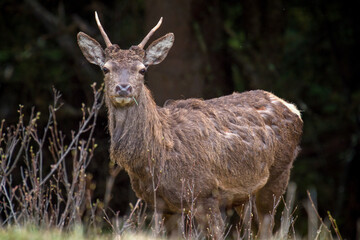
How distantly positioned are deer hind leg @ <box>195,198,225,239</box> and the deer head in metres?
1.29

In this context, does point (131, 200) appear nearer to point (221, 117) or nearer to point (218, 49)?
point (218, 49)

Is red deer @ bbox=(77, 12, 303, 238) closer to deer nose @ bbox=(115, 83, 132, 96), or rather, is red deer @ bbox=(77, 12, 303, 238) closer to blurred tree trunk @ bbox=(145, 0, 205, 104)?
deer nose @ bbox=(115, 83, 132, 96)

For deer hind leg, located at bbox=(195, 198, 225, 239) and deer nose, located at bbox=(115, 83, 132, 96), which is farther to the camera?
deer hind leg, located at bbox=(195, 198, 225, 239)

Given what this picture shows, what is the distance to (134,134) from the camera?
6.89 m

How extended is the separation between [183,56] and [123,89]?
534cm

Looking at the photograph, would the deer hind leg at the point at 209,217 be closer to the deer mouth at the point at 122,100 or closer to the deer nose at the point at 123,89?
the deer mouth at the point at 122,100

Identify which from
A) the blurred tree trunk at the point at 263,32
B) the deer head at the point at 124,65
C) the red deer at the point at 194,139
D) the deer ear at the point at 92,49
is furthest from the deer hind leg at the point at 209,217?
the blurred tree trunk at the point at 263,32

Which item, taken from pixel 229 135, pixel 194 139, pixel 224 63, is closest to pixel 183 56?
pixel 224 63

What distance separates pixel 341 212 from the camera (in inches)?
554

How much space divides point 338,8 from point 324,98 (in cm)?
202

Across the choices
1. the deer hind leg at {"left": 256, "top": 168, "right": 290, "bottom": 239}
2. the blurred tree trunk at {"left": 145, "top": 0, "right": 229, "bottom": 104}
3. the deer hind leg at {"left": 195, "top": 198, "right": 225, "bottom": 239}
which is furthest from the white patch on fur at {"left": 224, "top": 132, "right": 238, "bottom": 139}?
the blurred tree trunk at {"left": 145, "top": 0, "right": 229, "bottom": 104}

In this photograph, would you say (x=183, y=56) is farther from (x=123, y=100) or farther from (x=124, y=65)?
(x=123, y=100)

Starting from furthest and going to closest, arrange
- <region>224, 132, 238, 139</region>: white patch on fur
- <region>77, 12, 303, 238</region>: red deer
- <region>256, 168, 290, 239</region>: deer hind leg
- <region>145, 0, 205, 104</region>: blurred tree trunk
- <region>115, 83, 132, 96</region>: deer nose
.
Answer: <region>145, 0, 205, 104</region>: blurred tree trunk
<region>256, 168, 290, 239</region>: deer hind leg
<region>224, 132, 238, 139</region>: white patch on fur
<region>77, 12, 303, 238</region>: red deer
<region>115, 83, 132, 96</region>: deer nose

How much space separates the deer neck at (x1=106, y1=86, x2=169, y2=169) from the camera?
6.86 m
